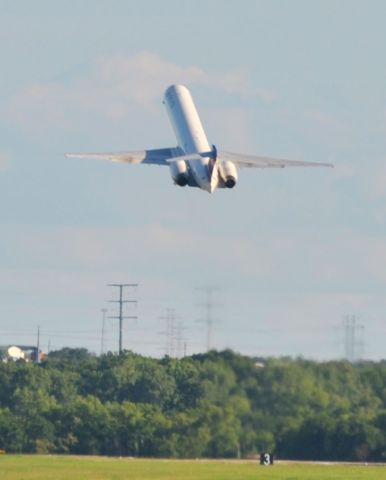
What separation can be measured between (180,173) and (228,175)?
3.35m

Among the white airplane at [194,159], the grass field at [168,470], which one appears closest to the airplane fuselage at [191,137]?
the white airplane at [194,159]

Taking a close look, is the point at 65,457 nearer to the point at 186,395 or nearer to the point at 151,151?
the point at 186,395

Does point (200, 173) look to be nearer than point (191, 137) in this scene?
Yes

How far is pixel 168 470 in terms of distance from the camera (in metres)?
163

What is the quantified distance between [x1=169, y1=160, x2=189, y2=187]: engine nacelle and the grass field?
20.5 meters

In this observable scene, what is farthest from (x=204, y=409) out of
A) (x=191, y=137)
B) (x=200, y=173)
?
(x=200, y=173)

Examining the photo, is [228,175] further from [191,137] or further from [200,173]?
[191,137]

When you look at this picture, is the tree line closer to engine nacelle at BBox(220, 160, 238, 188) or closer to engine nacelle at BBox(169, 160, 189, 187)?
engine nacelle at BBox(169, 160, 189, 187)

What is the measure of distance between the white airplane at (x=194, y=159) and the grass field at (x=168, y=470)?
20.5 m

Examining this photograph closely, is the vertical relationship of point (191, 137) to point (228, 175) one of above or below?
above

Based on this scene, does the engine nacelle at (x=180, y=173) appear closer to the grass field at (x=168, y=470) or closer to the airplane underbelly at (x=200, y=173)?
the airplane underbelly at (x=200, y=173)

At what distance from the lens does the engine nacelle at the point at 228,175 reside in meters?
144

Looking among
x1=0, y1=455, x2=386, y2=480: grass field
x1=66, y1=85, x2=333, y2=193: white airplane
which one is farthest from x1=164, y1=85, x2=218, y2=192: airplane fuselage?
x1=0, y1=455, x2=386, y2=480: grass field

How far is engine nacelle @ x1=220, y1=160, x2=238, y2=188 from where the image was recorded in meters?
144
